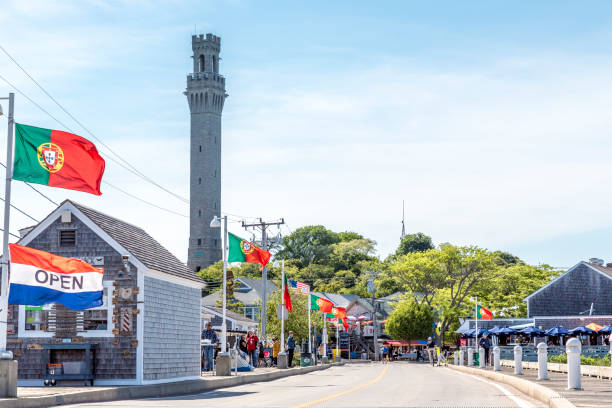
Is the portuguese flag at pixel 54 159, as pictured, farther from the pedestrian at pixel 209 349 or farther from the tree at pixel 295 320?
the tree at pixel 295 320

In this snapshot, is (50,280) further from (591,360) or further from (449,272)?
(449,272)

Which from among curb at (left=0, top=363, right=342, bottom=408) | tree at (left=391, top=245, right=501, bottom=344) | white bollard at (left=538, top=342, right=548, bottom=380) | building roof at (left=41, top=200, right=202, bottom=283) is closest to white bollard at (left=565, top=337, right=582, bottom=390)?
white bollard at (left=538, top=342, right=548, bottom=380)

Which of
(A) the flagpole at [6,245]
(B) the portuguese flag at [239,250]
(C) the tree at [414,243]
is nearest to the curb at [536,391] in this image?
(B) the portuguese flag at [239,250]

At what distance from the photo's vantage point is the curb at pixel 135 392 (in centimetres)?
1662

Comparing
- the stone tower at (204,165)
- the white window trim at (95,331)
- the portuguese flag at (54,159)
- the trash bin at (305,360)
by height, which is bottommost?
the trash bin at (305,360)

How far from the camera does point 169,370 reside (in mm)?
26828

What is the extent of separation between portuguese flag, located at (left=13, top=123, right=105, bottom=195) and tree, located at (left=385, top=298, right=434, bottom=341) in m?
68.7

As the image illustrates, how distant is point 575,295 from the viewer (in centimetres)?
6444

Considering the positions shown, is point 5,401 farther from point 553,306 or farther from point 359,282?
point 359,282

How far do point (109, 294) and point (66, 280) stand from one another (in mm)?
5714

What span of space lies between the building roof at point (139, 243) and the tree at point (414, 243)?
114376 millimetres

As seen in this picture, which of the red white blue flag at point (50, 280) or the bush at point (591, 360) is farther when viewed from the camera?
the bush at point (591, 360)

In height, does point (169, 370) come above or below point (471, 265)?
below

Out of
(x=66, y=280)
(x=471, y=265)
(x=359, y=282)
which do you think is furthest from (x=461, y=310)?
(x=66, y=280)
